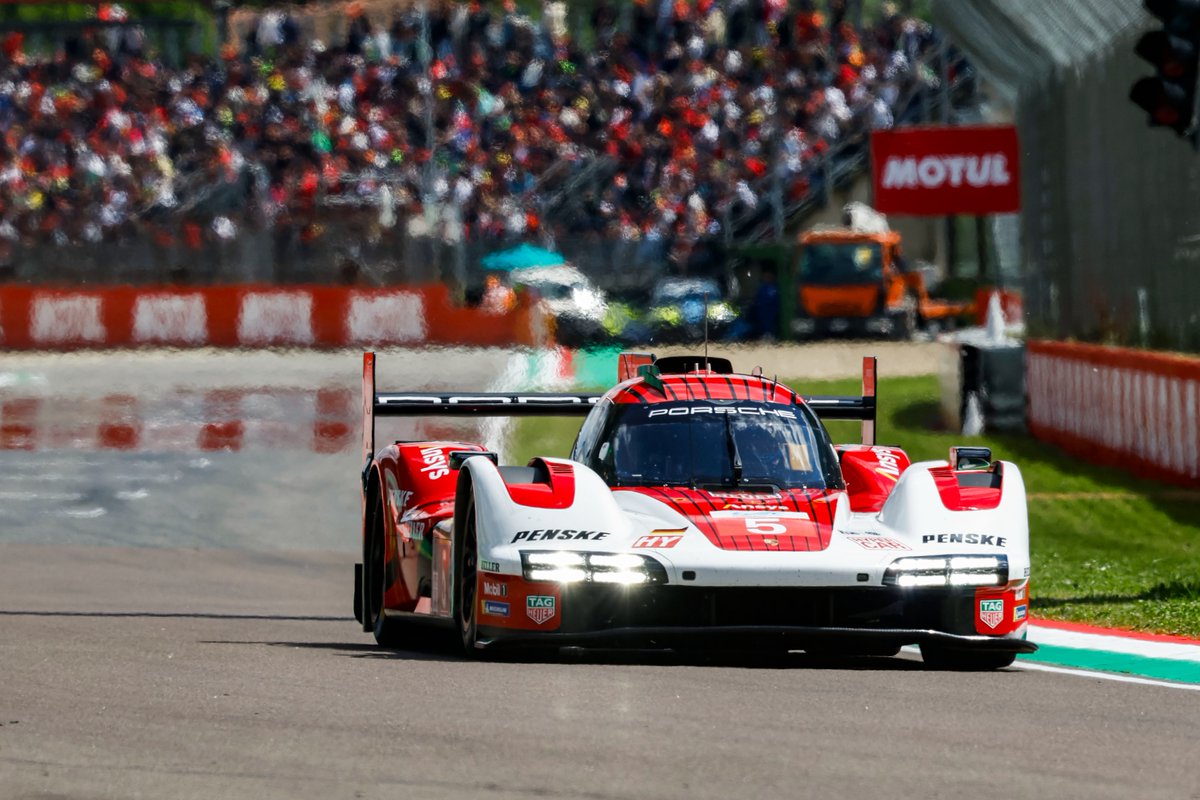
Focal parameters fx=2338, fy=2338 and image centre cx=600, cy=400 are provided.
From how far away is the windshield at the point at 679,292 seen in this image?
3944 cm

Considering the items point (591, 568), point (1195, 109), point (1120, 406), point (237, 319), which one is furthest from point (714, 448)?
point (237, 319)

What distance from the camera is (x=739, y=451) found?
920cm

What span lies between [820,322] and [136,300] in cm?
1210

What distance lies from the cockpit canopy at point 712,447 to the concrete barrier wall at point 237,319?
1047 inches

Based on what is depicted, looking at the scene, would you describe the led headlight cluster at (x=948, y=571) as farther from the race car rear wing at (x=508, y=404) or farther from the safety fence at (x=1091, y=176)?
the safety fence at (x=1091, y=176)

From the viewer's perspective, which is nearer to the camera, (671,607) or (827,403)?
(671,607)

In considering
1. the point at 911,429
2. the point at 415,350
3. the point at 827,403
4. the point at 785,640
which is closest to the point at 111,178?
the point at 415,350

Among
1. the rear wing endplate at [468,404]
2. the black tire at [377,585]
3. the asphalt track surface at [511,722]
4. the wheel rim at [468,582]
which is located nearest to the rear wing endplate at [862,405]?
the rear wing endplate at [468,404]

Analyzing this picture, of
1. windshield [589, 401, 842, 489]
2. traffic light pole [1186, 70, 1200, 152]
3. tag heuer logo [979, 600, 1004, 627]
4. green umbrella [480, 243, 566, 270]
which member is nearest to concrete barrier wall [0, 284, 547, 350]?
green umbrella [480, 243, 566, 270]

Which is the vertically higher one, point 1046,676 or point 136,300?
point 136,300

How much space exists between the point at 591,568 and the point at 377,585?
8.65 ft

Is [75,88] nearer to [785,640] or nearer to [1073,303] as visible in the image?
[1073,303]

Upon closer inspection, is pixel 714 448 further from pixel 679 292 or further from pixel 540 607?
pixel 679 292

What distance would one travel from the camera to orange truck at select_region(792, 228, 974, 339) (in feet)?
135
